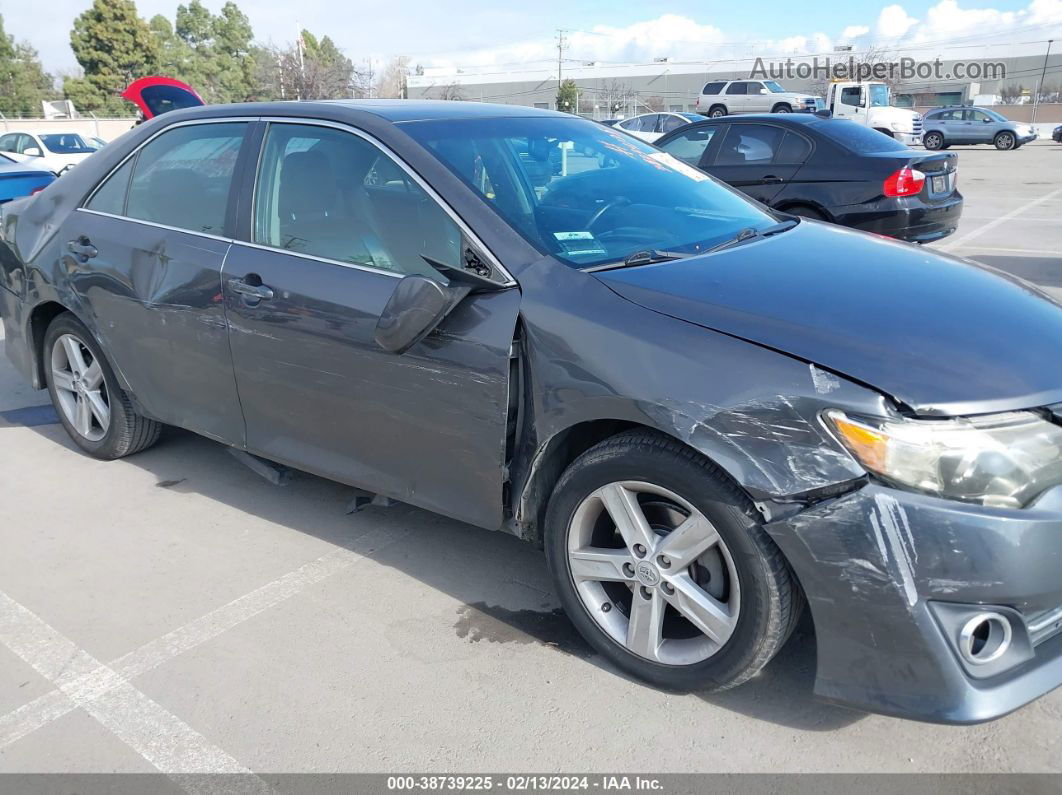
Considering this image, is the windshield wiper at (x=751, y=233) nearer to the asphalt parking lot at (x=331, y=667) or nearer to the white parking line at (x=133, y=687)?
the asphalt parking lot at (x=331, y=667)

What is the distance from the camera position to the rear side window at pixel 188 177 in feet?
12.1

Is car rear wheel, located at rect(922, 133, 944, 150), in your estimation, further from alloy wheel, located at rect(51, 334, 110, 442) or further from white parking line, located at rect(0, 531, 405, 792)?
white parking line, located at rect(0, 531, 405, 792)

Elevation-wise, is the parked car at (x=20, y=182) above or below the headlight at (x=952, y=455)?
above

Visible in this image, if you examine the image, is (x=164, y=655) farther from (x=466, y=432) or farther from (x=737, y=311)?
(x=737, y=311)

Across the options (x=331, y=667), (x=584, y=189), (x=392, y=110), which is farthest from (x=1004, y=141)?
A: (x=331, y=667)

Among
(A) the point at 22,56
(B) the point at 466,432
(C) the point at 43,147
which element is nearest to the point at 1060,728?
(B) the point at 466,432

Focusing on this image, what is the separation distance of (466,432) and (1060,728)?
193 cm

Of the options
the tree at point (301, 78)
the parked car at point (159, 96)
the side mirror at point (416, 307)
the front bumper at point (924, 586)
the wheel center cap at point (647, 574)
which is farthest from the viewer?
the tree at point (301, 78)

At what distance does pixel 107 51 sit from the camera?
49406 mm

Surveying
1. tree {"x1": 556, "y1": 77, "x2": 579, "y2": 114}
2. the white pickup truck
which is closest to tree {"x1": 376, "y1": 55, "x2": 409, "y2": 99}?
tree {"x1": 556, "y1": 77, "x2": 579, "y2": 114}

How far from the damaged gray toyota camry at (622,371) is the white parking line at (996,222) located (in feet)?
26.0

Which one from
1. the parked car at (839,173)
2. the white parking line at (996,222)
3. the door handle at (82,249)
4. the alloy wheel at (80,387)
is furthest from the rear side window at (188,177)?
the white parking line at (996,222)

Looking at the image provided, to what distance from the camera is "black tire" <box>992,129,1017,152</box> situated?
103ft

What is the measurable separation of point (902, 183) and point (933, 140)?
93.8ft
